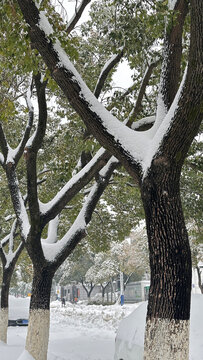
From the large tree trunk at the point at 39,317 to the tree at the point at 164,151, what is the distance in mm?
3821

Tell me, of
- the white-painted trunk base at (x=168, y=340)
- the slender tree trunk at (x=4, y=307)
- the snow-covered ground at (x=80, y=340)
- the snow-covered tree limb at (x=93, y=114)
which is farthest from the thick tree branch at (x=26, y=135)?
the white-painted trunk base at (x=168, y=340)

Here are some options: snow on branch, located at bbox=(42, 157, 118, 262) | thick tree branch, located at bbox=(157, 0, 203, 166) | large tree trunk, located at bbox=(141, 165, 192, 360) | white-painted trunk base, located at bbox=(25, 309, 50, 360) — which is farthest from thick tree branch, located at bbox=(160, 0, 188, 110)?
white-painted trunk base, located at bbox=(25, 309, 50, 360)

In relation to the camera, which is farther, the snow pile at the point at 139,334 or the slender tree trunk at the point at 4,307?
the slender tree trunk at the point at 4,307

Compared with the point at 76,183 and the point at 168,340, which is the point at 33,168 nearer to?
the point at 76,183

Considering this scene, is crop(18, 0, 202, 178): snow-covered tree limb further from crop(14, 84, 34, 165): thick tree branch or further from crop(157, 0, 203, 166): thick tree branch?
crop(14, 84, 34, 165): thick tree branch

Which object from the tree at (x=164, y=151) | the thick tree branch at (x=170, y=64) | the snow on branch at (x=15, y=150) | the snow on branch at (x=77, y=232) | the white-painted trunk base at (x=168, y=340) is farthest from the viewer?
the snow on branch at (x=15, y=150)

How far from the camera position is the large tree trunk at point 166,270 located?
3777 mm

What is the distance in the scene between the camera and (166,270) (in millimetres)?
3943

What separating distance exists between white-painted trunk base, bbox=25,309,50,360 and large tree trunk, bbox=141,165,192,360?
12.4 ft

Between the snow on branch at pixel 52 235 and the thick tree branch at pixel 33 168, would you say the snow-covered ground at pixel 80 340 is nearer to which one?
the snow on branch at pixel 52 235

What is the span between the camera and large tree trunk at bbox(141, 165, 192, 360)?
3.78m

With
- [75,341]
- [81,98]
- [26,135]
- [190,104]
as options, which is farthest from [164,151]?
[75,341]

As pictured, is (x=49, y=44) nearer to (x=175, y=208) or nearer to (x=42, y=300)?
(x=175, y=208)

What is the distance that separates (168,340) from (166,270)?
27.6 inches
